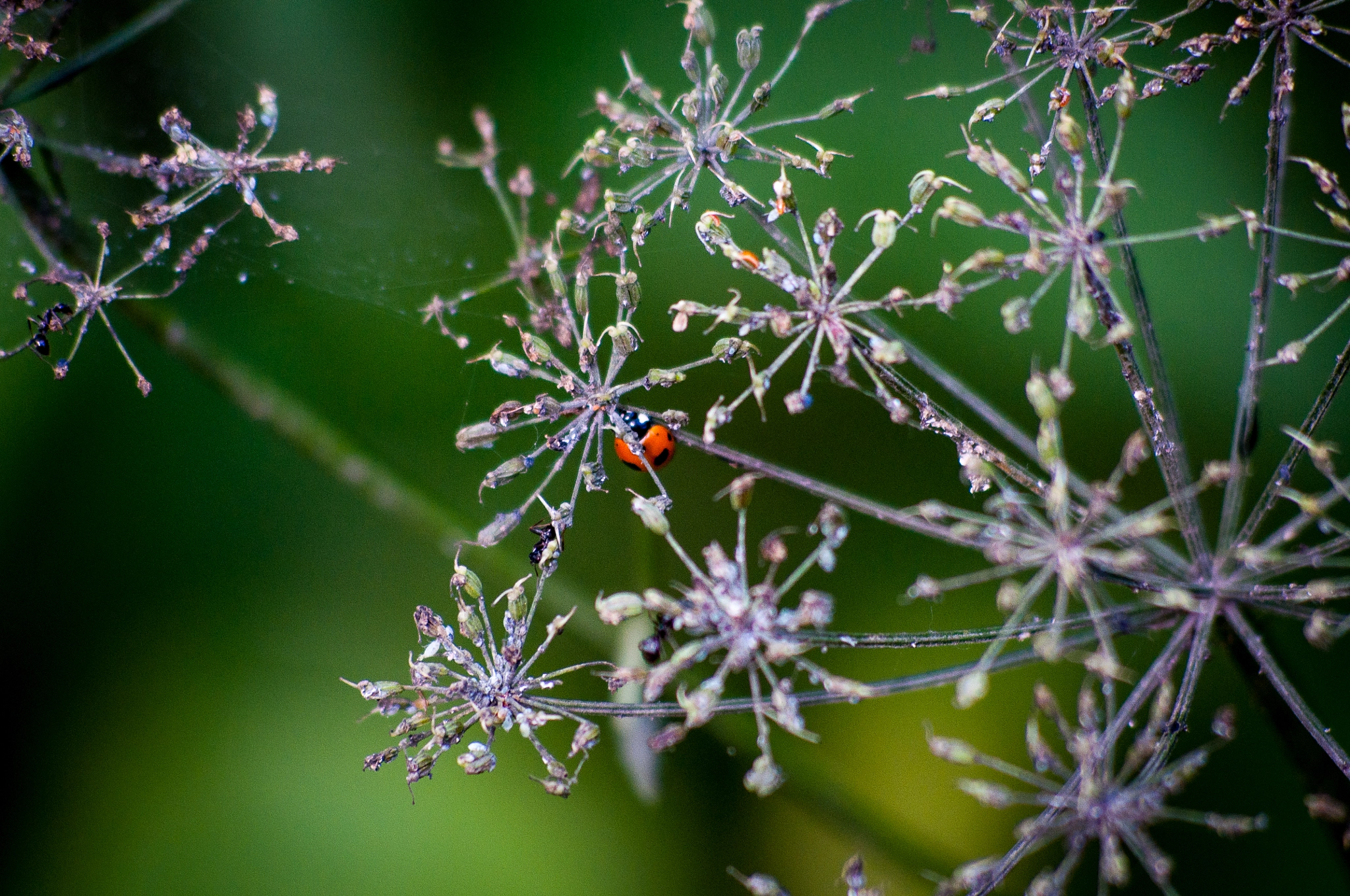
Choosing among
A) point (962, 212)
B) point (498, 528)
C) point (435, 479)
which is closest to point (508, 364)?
point (498, 528)

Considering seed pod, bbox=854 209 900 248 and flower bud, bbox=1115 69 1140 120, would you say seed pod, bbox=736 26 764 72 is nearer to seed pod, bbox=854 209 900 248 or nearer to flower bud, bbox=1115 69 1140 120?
seed pod, bbox=854 209 900 248

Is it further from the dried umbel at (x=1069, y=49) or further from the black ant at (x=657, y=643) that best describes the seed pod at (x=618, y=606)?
the dried umbel at (x=1069, y=49)

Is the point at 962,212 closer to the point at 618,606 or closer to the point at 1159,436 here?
the point at 1159,436

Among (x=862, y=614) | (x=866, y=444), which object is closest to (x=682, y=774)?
(x=862, y=614)

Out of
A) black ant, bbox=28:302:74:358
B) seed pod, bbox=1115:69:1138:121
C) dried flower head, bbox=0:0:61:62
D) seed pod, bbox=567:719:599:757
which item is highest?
dried flower head, bbox=0:0:61:62

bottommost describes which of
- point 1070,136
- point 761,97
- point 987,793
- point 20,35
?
point 987,793

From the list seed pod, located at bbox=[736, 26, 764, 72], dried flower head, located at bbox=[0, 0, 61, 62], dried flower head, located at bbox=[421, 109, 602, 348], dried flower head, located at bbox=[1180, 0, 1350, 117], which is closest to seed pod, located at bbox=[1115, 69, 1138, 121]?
dried flower head, located at bbox=[1180, 0, 1350, 117]

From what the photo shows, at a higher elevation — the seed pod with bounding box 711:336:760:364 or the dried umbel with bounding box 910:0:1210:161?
the dried umbel with bounding box 910:0:1210:161

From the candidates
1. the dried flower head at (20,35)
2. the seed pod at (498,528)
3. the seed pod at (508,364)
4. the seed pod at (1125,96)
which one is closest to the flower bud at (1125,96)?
the seed pod at (1125,96)

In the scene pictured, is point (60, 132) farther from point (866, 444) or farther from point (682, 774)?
point (682, 774)
